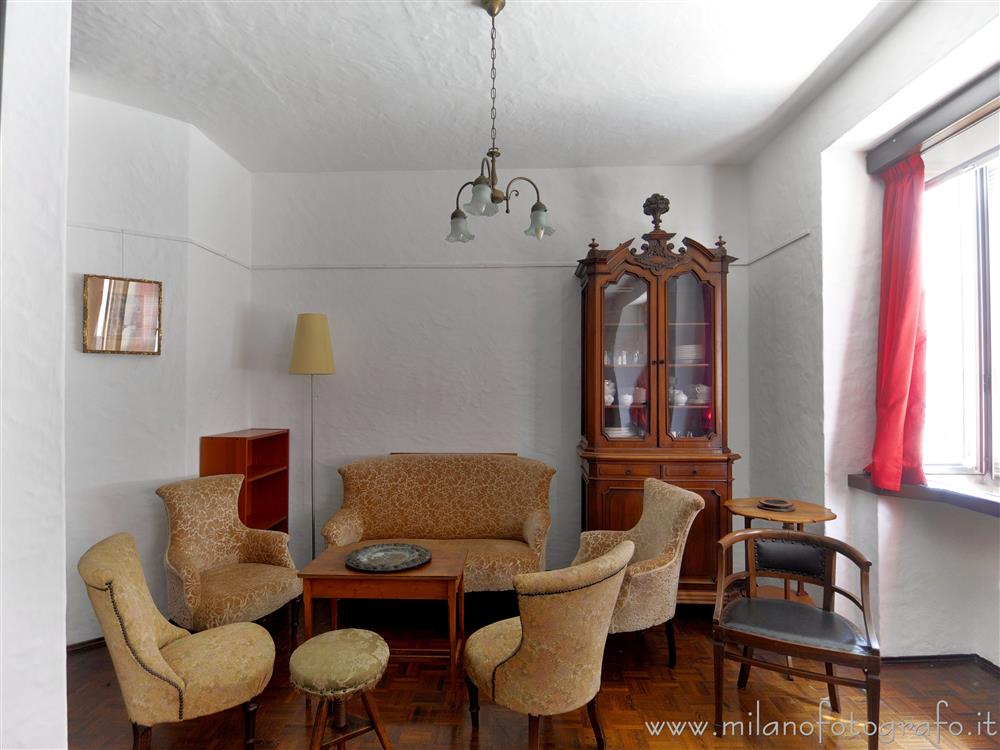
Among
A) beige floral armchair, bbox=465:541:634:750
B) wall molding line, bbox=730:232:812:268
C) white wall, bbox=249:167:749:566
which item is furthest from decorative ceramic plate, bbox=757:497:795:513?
wall molding line, bbox=730:232:812:268

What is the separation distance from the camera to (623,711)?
2338mm

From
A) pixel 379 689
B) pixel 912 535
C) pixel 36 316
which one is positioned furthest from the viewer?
pixel 912 535

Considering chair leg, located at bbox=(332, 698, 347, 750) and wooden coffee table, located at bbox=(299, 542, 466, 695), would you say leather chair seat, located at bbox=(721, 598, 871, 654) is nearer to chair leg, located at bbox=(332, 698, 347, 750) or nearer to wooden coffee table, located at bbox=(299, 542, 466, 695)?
wooden coffee table, located at bbox=(299, 542, 466, 695)

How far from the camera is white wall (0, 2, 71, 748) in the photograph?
611mm

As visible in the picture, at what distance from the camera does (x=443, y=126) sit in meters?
3.30

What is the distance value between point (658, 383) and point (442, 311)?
1.71 meters

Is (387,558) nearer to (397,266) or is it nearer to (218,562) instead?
(218,562)

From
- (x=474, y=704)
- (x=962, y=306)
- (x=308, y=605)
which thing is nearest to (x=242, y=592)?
(x=308, y=605)

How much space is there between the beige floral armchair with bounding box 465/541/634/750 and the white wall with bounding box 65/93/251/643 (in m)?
2.46

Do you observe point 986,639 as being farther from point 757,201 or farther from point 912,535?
point 757,201

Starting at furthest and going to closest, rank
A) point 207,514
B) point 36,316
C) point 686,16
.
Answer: point 207,514, point 686,16, point 36,316

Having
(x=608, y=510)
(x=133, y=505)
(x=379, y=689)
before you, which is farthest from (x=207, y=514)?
(x=608, y=510)

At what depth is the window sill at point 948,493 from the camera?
88.2 inches

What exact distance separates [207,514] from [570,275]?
9.61ft
